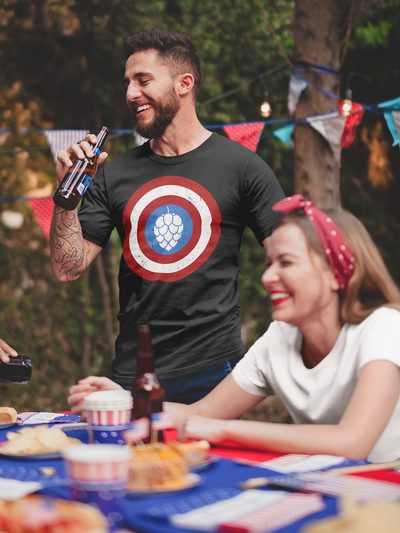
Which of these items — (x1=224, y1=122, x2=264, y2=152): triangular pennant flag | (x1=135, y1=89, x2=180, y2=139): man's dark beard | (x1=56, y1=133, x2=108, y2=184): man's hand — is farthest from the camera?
(x1=224, y1=122, x2=264, y2=152): triangular pennant flag

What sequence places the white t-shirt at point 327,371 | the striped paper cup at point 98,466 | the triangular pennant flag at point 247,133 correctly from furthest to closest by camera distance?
the triangular pennant flag at point 247,133, the white t-shirt at point 327,371, the striped paper cup at point 98,466

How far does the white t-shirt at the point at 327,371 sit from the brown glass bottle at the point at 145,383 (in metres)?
0.39

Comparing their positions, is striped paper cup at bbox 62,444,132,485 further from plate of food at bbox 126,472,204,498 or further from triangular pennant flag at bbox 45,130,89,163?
triangular pennant flag at bbox 45,130,89,163

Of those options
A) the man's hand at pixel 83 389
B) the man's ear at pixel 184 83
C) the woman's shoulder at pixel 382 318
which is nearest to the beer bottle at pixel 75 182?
the man's ear at pixel 184 83

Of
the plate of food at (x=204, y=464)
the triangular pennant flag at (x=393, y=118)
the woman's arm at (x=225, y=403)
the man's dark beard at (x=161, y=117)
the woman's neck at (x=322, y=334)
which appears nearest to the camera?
the plate of food at (x=204, y=464)

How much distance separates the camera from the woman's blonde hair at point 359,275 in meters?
1.32

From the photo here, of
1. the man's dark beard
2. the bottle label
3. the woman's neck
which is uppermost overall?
the man's dark beard

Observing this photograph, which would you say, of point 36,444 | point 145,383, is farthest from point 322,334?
point 36,444

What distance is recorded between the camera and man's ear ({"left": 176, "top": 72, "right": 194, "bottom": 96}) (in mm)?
2096

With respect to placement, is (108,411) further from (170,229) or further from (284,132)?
(284,132)

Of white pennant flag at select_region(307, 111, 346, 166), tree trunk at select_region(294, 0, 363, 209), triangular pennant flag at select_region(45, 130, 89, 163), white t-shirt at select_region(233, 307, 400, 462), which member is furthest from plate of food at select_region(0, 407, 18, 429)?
white pennant flag at select_region(307, 111, 346, 166)

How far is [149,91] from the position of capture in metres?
2.00

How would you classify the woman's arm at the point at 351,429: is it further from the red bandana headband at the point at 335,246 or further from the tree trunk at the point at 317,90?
the tree trunk at the point at 317,90

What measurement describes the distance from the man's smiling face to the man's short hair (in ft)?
0.07
